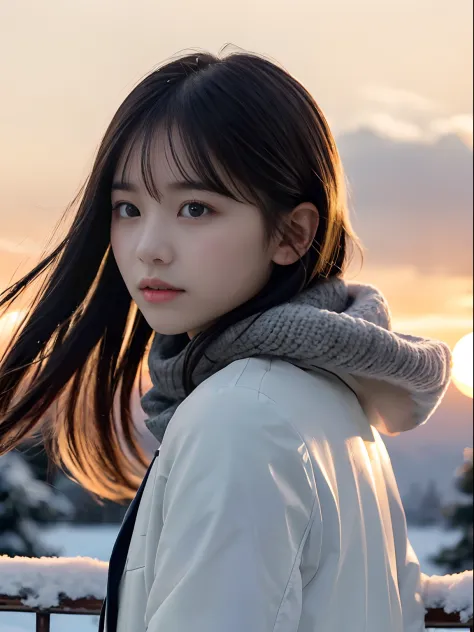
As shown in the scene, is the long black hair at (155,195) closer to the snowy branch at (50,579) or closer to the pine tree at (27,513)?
the snowy branch at (50,579)

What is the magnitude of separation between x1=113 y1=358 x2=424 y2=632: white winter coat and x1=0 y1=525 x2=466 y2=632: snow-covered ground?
1.40ft

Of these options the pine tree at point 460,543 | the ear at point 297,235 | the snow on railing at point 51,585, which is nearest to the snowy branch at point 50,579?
the snow on railing at point 51,585

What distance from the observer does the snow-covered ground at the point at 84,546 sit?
4.06 ft

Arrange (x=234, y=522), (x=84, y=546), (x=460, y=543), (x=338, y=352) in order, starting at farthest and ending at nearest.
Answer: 1. (x=460, y=543)
2. (x=84, y=546)
3. (x=338, y=352)
4. (x=234, y=522)

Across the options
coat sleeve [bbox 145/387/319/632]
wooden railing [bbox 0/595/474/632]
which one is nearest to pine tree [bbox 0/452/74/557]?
wooden railing [bbox 0/595/474/632]

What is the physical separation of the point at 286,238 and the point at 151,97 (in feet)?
0.78

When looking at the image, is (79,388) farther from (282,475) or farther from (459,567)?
(459,567)

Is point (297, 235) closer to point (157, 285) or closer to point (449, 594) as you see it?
point (157, 285)

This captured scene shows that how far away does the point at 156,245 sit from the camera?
920 mm

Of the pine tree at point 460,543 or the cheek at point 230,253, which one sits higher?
the cheek at point 230,253

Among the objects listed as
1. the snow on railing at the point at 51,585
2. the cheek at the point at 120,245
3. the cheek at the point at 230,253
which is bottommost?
the snow on railing at the point at 51,585

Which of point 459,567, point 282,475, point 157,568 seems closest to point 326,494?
point 282,475

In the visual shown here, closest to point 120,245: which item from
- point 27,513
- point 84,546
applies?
point 84,546

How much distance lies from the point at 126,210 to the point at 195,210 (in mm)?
126
